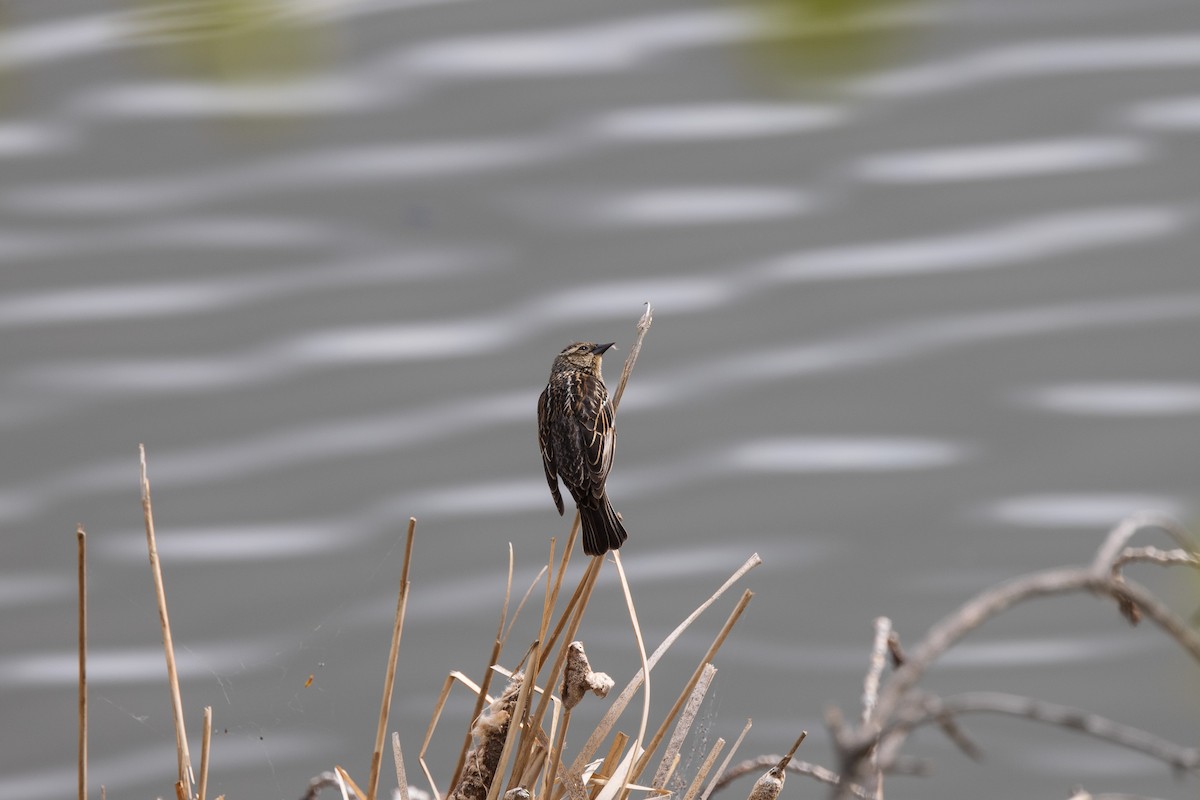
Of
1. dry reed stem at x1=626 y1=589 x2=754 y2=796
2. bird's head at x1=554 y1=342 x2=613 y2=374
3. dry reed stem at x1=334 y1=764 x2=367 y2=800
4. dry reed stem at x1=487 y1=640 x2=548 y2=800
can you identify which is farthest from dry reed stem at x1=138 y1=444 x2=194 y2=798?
bird's head at x1=554 y1=342 x2=613 y2=374

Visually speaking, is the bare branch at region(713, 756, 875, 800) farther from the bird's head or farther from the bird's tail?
the bird's head

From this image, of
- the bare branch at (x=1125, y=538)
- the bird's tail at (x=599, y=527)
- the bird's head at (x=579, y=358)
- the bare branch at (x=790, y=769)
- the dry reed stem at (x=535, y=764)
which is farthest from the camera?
the bird's head at (x=579, y=358)

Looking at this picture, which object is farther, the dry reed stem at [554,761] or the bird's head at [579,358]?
the bird's head at [579,358]

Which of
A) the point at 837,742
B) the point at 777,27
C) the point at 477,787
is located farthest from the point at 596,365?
the point at 837,742

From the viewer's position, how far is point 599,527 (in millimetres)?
1583

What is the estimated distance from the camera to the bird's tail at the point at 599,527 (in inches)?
60.0

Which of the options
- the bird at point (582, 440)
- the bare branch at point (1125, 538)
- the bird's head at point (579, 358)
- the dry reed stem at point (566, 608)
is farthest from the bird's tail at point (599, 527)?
the bare branch at point (1125, 538)

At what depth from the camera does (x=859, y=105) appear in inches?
113

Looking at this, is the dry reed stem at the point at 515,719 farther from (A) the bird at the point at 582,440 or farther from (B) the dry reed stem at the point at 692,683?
(A) the bird at the point at 582,440

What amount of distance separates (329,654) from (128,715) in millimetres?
481

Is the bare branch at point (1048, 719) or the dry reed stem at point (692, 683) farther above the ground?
the bare branch at point (1048, 719)

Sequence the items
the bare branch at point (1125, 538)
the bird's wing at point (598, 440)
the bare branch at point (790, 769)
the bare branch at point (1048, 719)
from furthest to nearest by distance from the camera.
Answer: the bird's wing at point (598, 440) → the bare branch at point (790, 769) → the bare branch at point (1125, 538) → the bare branch at point (1048, 719)

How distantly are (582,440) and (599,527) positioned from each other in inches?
6.1

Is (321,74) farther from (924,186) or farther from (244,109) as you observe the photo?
(924,186)
